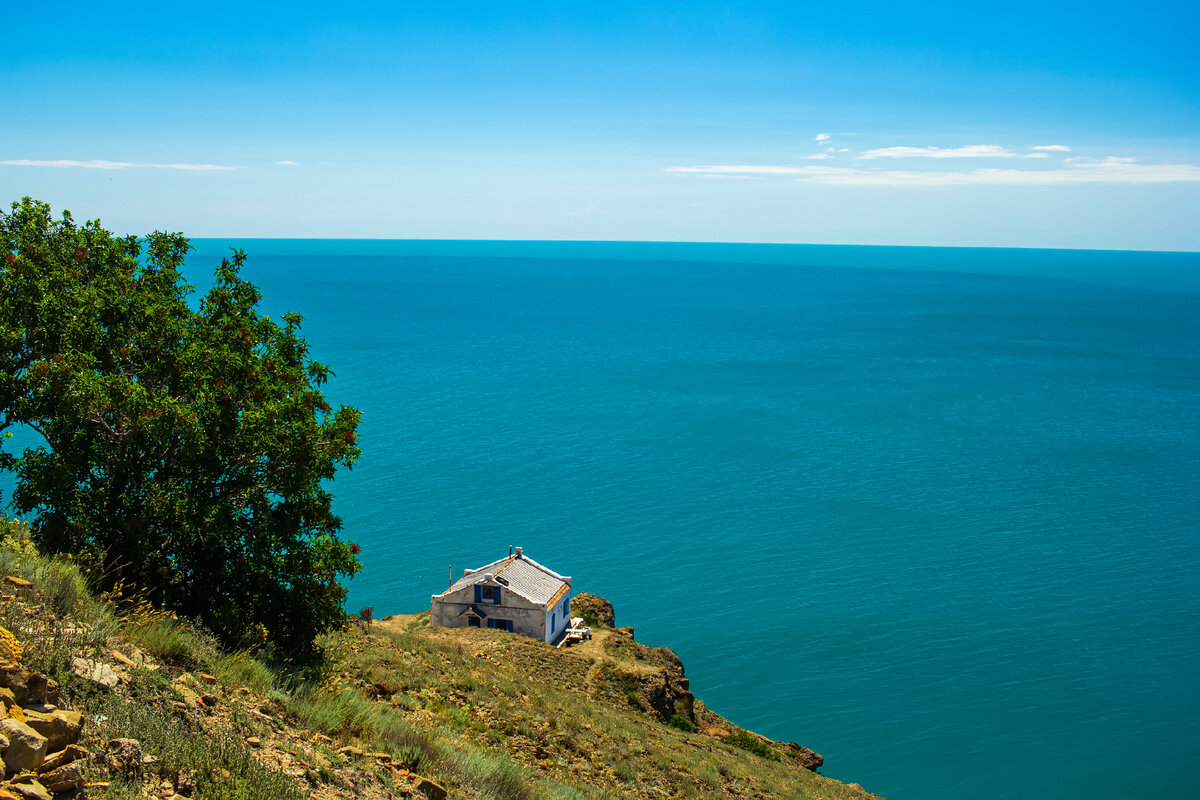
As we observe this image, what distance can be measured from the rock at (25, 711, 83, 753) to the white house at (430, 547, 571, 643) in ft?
110

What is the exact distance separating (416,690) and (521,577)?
77.7ft

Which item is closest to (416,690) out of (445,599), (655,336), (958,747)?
(445,599)

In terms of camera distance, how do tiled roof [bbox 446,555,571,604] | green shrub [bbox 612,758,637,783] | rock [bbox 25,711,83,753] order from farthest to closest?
tiled roof [bbox 446,555,571,604] < green shrub [bbox 612,758,637,783] < rock [bbox 25,711,83,753]

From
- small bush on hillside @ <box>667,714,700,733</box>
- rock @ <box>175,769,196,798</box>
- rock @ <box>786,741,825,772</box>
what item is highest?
rock @ <box>175,769,196,798</box>

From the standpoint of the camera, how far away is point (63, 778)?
8531 millimetres

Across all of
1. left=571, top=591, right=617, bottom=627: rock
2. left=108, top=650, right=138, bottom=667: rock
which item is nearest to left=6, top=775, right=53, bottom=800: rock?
left=108, top=650, right=138, bottom=667: rock

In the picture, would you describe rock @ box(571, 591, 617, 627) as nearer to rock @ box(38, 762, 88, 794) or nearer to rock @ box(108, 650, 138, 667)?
rock @ box(108, 650, 138, 667)

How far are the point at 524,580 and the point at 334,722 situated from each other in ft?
103

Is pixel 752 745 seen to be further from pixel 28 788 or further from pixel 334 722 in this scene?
pixel 28 788

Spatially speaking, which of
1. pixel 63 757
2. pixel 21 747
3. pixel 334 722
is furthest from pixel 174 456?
pixel 21 747

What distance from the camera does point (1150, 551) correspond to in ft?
226

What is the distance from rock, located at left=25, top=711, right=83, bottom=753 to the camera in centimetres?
891

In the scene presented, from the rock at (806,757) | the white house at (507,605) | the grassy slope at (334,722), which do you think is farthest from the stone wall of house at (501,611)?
the grassy slope at (334,722)

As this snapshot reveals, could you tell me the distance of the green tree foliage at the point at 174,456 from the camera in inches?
645
